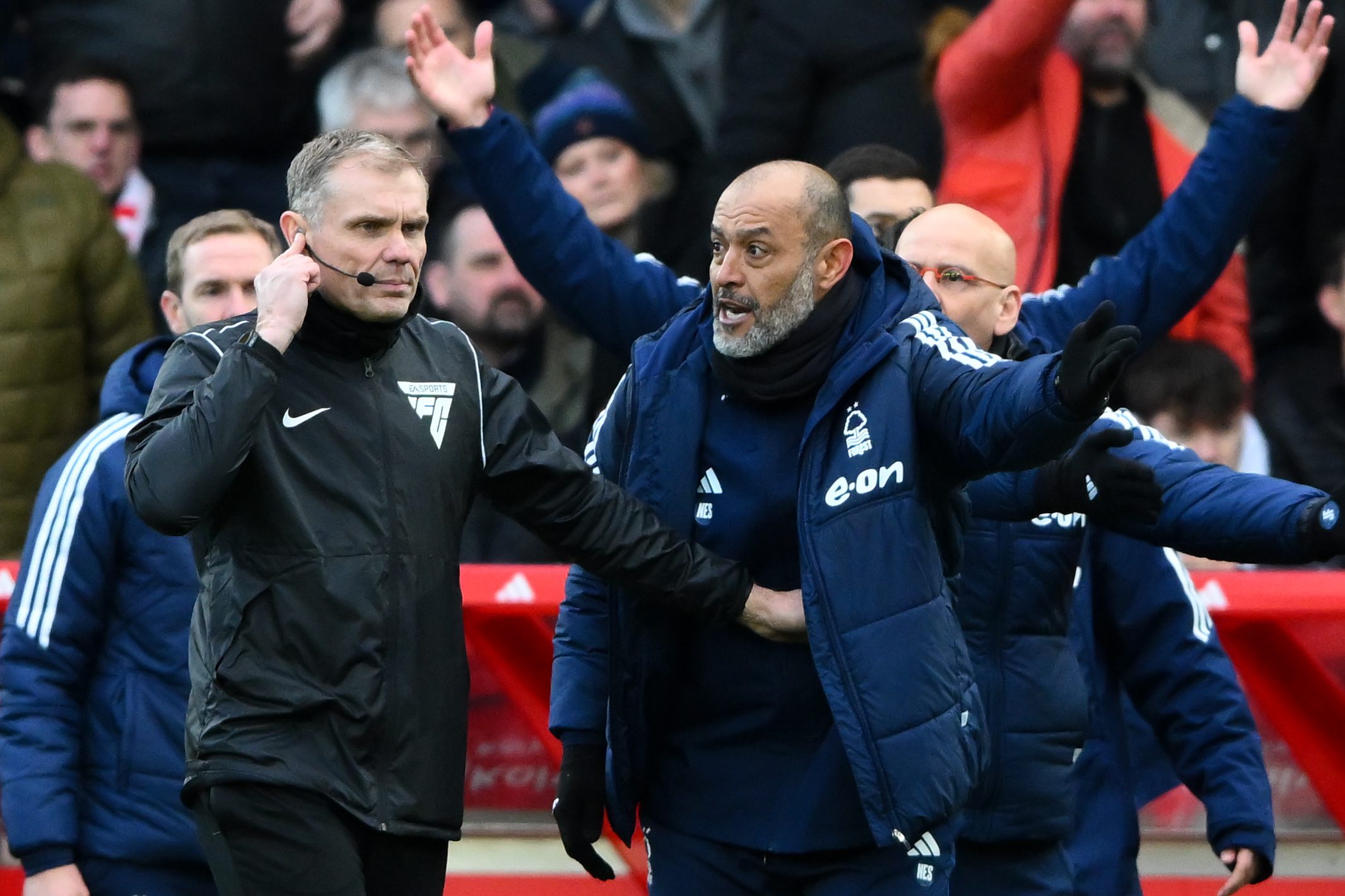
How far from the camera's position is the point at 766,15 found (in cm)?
665

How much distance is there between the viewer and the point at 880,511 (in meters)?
3.67

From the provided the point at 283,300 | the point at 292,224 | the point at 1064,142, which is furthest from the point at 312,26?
the point at 283,300

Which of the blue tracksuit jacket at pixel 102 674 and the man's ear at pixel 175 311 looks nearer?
the blue tracksuit jacket at pixel 102 674

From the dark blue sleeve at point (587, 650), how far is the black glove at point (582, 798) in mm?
27

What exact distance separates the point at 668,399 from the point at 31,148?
373 cm

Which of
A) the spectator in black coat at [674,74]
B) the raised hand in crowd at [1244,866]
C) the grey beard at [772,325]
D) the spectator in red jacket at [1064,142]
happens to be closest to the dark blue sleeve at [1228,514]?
the grey beard at [772,325]

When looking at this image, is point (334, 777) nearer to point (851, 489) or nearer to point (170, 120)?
point (851, 489)

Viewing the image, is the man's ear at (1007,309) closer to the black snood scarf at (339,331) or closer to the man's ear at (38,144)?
the black snood scarf at (339,331)

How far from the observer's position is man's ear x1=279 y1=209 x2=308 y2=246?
11.9 ft

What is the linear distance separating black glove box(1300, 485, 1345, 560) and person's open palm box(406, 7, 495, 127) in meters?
2.06

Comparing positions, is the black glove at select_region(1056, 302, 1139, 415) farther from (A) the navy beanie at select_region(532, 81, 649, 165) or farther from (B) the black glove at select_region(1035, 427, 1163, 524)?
(A) the navy beanie at select_region(532, 81, 649, 165)

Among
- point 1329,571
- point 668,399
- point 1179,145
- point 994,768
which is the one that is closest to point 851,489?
point 668,399

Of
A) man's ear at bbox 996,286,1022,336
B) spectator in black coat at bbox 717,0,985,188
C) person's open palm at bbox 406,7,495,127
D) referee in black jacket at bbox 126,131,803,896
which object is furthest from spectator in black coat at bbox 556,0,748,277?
referee in black jacket at bbox 126,131,803,896

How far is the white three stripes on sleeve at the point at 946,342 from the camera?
3707mm
